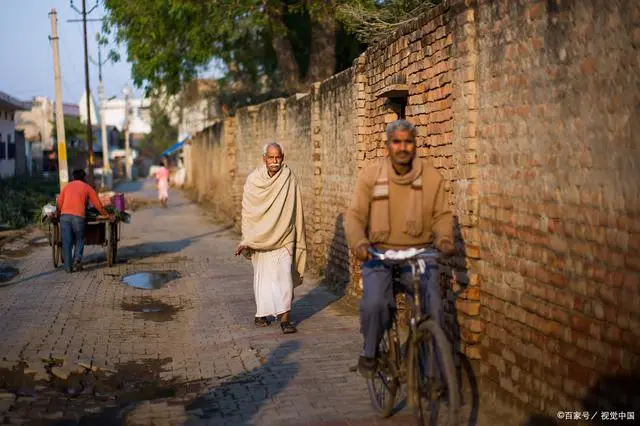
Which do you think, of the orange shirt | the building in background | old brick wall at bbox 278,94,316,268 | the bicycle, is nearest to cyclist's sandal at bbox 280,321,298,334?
the bicycle

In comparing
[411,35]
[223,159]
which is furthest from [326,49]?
[411,35]

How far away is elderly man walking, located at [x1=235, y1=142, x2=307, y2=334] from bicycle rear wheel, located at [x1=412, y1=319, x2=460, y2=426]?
373 cm

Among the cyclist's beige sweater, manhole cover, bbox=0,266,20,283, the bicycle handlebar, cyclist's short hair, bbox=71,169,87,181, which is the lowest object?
manhole cover, bbox=0,266,20,283

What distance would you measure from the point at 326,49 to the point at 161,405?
15605 mm

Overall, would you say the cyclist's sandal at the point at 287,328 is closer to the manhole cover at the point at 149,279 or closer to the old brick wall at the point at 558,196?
the old brick wall at the point at 558,196

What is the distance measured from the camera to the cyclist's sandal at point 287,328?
8.35 metres

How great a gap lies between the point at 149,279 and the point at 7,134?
27862 mm

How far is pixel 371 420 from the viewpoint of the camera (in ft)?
17.8

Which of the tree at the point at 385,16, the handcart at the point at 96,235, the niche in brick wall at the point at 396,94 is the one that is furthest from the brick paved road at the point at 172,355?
the tree at the point at 385,16

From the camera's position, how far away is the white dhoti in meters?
8.44

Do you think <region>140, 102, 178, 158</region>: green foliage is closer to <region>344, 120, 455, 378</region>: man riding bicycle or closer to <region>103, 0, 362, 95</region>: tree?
<region>103, 0, 362, 95</region>: tree

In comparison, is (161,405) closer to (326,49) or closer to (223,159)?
(326,49)

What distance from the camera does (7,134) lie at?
37531 mm

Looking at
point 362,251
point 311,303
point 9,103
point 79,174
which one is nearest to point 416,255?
point 362,251
